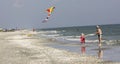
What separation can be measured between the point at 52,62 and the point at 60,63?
0.80 m

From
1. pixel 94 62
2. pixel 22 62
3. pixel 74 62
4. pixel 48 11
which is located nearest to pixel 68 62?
pixel 74 62

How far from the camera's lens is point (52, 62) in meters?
18.3

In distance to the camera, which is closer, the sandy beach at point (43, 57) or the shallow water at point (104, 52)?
the sandy beach at point (43, 57)

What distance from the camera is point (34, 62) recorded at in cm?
1839

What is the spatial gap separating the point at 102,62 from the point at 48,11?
268 inches

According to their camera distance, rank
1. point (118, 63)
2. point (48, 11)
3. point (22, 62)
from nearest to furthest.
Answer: point (118, 63), point (22, 62), point (48, 11)

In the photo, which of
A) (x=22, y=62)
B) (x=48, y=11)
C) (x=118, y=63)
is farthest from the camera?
(x=48, y=11)

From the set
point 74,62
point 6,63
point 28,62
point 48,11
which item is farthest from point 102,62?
point 48,11

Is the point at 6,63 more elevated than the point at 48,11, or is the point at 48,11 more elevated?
the point at 48,11

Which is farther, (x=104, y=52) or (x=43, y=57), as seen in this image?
(x=104, y=52)

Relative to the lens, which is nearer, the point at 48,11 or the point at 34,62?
the point at 34,62

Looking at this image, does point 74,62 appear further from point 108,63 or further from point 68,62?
point 108,63

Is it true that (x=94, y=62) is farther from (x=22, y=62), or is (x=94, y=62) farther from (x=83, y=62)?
(x=22, y=62)

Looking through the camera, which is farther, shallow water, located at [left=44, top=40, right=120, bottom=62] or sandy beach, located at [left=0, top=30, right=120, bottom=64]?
shallow water, located at [left=44, top=40, right=120, bottom=62]
